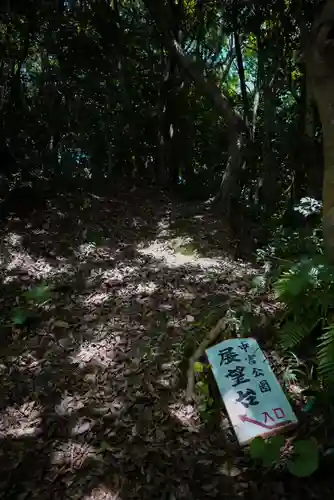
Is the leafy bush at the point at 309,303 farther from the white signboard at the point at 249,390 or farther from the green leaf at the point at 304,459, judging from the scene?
the green leaf at the point at 304,459

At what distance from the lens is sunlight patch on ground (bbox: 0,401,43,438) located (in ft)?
9.94

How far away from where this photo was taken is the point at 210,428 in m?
3.03

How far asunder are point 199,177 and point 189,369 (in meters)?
6.13

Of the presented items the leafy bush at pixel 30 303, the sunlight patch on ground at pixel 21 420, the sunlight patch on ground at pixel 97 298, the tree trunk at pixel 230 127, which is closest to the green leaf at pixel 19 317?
the leafy bush at pixel 30 303

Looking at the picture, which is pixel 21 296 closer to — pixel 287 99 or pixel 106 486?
pixel 106 486

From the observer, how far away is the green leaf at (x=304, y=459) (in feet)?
8.37

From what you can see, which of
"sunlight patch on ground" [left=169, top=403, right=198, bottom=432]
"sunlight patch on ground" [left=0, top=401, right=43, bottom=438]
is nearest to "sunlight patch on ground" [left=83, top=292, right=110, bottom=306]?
"sunlight patch on ground" [left=0, top=401, right=43, bottom=438]

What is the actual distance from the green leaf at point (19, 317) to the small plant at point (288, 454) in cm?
250

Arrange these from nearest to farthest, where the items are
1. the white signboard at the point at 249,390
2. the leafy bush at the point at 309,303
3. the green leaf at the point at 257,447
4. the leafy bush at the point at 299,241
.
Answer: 1. the green leaf at the point at 257,447
2. the white signboard at the point at 249,390
3. the leafy bush at the point at 309,303
4. the leafy bush at the point at 299,241

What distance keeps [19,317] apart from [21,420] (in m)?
1.27

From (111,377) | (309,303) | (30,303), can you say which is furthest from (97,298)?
(309,303)

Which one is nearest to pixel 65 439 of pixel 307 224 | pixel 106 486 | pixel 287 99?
pixel 106 486

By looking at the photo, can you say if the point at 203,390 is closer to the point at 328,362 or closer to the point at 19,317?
the point at 328,362

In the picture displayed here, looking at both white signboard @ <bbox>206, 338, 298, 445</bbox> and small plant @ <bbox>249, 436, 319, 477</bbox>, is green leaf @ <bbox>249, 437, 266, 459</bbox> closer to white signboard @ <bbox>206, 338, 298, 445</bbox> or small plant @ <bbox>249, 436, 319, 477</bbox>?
small plant @ <bbox>249, 436, 319, 477</bbox>
